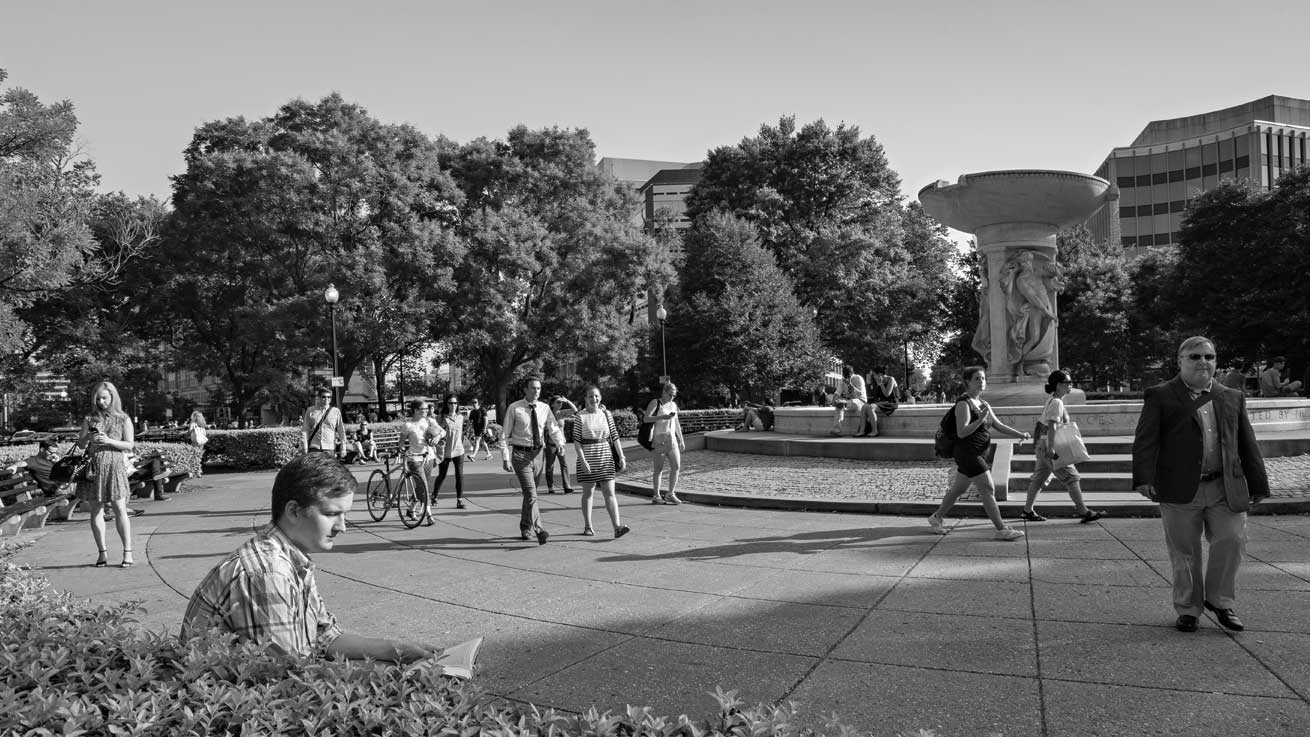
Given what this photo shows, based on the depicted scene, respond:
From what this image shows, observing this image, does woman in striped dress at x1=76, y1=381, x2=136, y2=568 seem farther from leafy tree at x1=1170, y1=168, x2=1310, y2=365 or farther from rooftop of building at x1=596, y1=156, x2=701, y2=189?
rooftop of building at x1=596, y1=156, x2=701, y2=189

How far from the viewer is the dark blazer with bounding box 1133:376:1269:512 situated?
473 centimetres

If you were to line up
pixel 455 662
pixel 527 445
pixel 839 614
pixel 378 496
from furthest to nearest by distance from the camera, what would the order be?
pixel 378 496
pixel 527 445
pixel 839 614
pixel 455 662

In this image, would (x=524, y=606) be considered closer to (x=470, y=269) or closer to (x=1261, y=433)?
(x=1261, y=433)

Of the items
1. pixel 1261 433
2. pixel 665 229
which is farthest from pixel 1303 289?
pixel 665 229

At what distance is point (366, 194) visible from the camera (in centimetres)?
2867

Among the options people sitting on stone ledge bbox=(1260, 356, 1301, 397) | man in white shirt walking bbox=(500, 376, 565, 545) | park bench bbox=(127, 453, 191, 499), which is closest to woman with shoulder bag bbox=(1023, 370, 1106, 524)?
man in white shirt walking bbox=(500, 376, 565, 545)

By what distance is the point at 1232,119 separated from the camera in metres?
77.5

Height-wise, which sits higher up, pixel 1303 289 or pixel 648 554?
pixel 1303 289

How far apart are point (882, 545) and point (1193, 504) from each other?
3338mm

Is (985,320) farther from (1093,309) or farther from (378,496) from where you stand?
(1093,309)

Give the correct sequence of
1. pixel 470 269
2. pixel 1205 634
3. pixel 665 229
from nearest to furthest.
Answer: pixel 1205 634 < pixel 470 269 < pixel 665 229

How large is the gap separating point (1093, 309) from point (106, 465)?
40.3m

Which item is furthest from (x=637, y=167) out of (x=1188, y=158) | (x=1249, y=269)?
(x=1249, y=269)

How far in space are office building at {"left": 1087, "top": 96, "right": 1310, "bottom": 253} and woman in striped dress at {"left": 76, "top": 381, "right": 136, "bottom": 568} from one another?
258 feet
